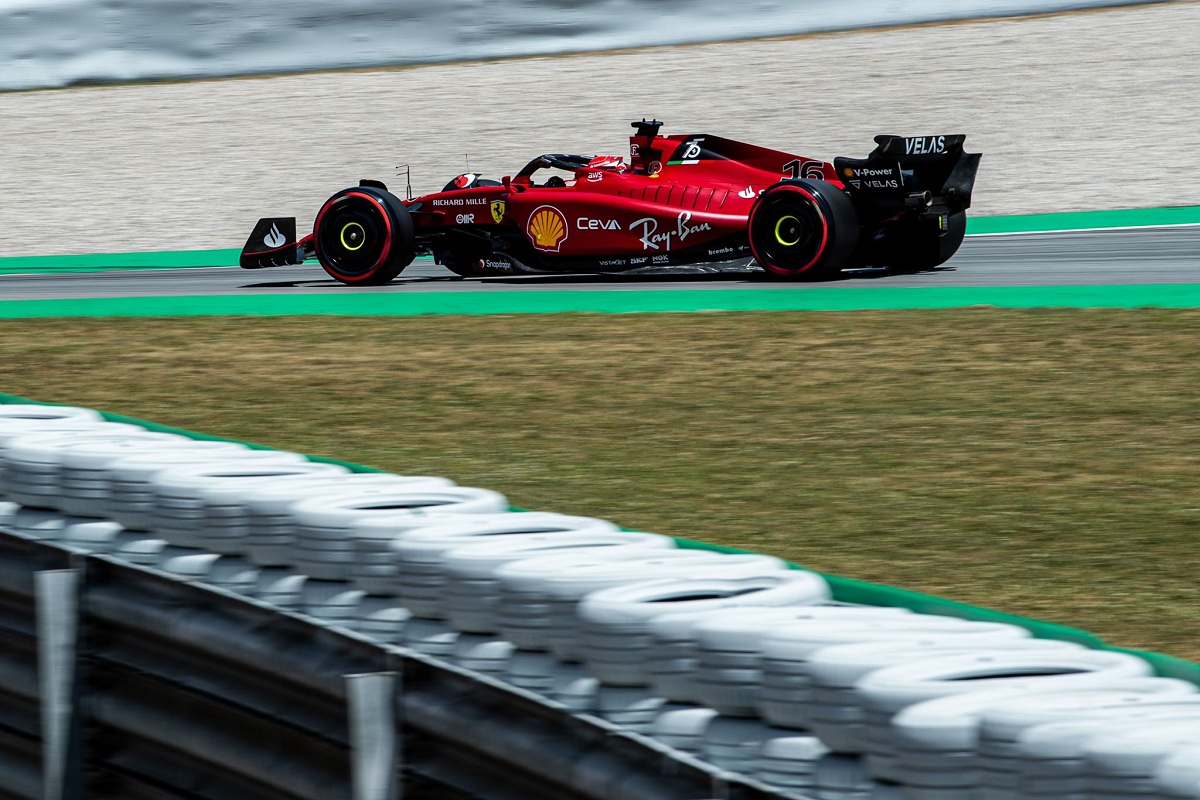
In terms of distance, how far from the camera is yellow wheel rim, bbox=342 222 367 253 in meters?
14.1

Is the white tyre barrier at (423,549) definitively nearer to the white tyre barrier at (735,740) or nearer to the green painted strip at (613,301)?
the white tyre barrier at (735,740)

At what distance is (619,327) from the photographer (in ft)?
33.2

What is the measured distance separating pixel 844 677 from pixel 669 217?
1124 cm

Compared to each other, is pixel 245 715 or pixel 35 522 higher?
pixel 35 522

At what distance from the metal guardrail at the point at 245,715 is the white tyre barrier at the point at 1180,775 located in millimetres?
534

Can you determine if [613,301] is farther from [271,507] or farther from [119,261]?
[271,507]

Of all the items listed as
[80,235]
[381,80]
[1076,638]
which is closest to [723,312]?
[1076,638]

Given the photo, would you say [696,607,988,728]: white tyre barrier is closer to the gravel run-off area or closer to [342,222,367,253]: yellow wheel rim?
[342,222,367,253]: yellow wheel rim

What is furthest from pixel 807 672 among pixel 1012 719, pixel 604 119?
pixel 604 119

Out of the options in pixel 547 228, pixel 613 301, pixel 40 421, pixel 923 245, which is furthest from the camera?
pixel 547 228

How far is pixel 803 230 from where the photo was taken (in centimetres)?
1241

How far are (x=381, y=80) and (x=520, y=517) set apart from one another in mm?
25646

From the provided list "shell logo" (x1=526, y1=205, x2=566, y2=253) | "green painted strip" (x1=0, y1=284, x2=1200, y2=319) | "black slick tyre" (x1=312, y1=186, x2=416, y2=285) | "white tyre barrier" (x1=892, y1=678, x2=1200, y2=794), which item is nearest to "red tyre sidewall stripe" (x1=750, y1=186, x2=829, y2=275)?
"green painted strip" (x1=0, y1=284, x2=1200, y2=319)

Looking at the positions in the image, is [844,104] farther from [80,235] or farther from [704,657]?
[704,657]
